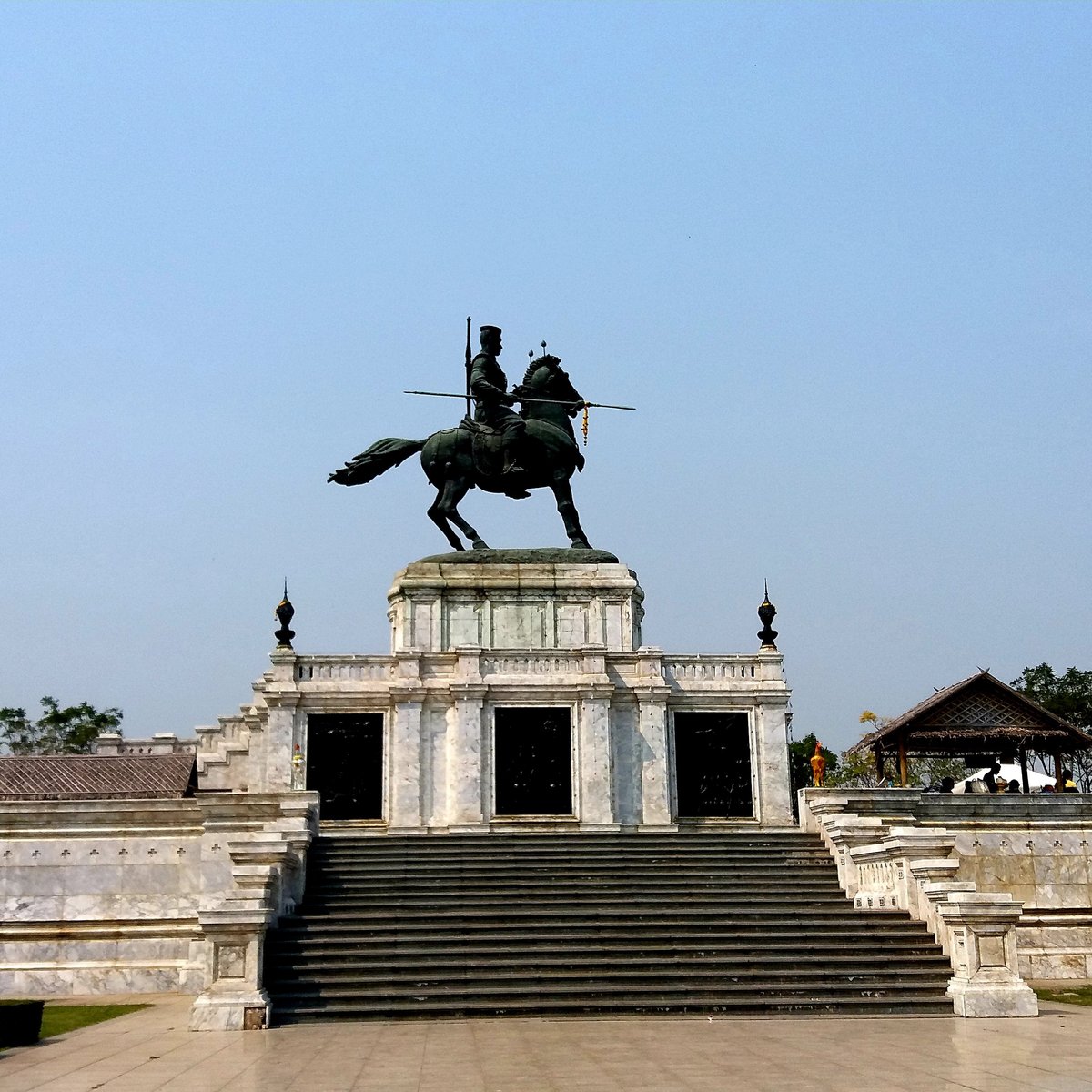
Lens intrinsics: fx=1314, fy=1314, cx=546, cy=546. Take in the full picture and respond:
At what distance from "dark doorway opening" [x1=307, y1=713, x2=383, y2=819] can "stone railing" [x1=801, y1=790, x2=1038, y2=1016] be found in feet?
35.0

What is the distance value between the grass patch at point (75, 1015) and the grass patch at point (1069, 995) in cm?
1634

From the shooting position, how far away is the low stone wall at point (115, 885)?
26.8m

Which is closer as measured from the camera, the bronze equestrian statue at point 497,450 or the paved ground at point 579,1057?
the paved ground at point 579,1057

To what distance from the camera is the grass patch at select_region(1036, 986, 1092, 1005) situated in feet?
75.4

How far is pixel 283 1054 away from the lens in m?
16.9

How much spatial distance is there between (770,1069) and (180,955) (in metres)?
16.0

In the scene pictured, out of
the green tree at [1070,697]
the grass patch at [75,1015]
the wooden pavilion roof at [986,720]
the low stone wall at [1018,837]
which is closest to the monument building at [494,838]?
the low stone wall at [1018,837]

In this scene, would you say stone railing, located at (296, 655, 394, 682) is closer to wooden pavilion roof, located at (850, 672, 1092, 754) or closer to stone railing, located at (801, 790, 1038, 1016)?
stone railing, located at (801, 790, 1038, 1016)

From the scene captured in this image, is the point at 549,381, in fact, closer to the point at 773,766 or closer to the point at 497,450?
the point at 497,450

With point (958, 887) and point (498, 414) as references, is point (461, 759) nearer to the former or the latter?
point (498, 414)

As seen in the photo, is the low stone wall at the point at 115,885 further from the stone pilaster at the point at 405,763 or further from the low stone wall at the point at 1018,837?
the low stone wall at the point at 1018,837

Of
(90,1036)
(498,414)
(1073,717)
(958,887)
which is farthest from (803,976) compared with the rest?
(1073,717)

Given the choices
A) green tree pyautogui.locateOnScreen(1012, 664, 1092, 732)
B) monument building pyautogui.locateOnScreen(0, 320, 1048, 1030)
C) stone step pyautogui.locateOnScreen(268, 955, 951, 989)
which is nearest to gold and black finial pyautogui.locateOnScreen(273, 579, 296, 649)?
monument building pyautogui.locateOnScreen(0, 320, 1048, 1030)

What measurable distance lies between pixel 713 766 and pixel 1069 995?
451 inches
